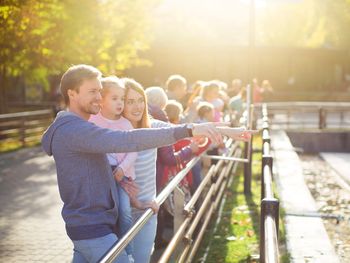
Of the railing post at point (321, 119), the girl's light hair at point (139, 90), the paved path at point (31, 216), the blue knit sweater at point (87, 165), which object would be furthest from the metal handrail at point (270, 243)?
the railing post at point (321, 119)

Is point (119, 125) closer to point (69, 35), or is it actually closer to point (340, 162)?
point (340, 162)

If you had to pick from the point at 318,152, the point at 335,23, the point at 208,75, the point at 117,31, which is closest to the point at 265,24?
the point at 208,75

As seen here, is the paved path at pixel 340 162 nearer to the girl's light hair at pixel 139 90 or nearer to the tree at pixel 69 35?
the tree at pixel 69 35

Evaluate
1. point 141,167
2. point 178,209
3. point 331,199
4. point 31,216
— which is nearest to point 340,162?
point 331,199

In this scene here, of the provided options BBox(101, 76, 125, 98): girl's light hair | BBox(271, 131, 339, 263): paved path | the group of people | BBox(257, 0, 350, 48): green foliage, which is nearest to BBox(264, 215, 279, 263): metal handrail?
the group of people

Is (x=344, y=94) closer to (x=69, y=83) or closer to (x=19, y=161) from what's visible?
(x=19, y=161)

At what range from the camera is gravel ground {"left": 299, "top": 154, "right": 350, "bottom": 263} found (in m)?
6.86

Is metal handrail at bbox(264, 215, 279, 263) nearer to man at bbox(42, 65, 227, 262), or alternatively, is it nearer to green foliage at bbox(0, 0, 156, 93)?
man at bbox(42, 65, 227, 262)

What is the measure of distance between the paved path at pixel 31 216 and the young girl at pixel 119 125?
2873 millimetres

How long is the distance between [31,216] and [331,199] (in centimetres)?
515

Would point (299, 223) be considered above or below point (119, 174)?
below

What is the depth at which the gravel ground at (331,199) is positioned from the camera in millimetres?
6855

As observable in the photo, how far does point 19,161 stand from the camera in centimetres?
1445

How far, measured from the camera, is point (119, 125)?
3930 mm
